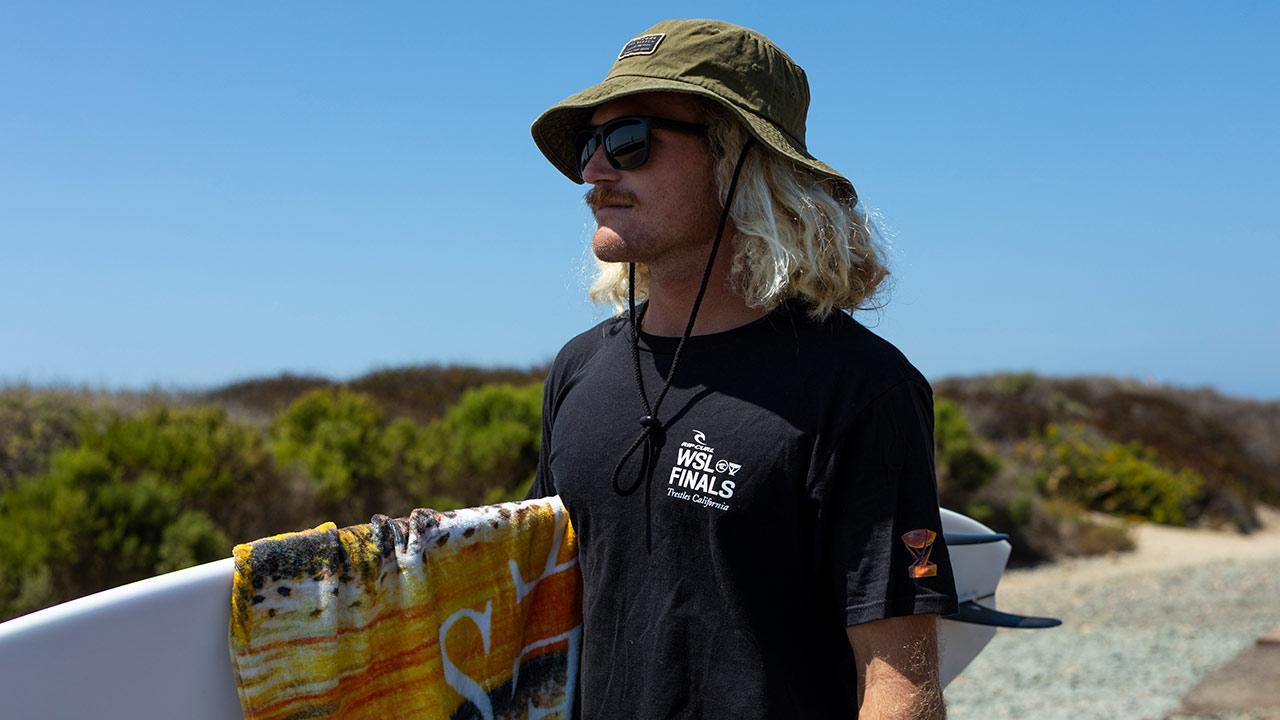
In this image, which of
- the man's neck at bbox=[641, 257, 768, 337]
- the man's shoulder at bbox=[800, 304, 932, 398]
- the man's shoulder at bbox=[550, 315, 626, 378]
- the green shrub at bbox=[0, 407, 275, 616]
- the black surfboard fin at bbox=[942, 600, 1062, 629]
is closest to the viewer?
the man's shoulder at bbox=[800, 304, 932, 398]

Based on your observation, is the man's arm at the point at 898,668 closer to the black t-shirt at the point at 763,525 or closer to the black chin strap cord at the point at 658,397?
the black t-shirt at the point at 763,525

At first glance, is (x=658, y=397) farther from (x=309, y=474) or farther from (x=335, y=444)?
(x=335, y=444)

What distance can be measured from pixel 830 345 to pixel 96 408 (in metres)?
8.11

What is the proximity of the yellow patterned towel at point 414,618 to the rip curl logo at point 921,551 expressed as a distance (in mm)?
801

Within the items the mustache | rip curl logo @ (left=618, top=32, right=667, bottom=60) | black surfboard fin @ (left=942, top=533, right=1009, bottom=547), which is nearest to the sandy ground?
black surfboard fin @ (left=942, top=533, right=1009, bottom=547)

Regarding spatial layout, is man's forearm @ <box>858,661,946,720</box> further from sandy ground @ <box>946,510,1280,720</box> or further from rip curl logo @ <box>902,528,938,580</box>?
sandy ground @ <box>946,510,1280,720</box>

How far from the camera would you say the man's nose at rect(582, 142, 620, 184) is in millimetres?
2125

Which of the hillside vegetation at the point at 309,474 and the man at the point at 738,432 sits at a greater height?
the man at the point at 738,432

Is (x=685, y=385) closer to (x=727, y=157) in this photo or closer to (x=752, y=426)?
(x=752, y=426)

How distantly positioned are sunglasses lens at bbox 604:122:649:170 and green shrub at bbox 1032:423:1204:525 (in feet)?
44.4

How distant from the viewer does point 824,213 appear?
209 centimetres

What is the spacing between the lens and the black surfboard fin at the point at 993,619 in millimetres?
2703

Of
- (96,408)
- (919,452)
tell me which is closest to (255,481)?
(96,408)

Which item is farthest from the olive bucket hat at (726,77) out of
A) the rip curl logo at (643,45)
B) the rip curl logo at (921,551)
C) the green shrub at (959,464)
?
the green shrub at (959,464)
